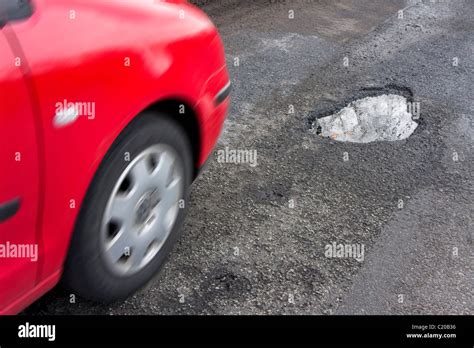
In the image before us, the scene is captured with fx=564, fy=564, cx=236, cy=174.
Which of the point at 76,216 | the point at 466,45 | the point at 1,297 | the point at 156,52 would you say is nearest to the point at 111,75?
the point at 156,52

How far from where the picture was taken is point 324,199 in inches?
139

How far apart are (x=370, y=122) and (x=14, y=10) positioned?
309cm

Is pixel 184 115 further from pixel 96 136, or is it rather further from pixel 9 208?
pixel 9 208

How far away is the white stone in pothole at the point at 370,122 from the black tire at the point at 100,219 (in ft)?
6.36

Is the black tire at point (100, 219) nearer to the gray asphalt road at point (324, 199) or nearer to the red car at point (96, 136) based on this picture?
the red car at point (96, 136)

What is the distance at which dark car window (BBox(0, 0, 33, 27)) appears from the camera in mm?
1861

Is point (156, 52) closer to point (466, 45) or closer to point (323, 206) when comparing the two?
point (323, 206)

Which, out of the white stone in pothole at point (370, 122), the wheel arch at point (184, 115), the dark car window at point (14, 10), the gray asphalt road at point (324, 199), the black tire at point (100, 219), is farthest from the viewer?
the white stone in pothole at point (370, 122)

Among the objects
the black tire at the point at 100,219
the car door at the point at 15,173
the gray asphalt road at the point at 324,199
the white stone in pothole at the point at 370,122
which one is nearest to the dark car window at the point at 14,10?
the car door at the point at 15,173

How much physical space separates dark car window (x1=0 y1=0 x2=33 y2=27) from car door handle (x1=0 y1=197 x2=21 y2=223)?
58cm

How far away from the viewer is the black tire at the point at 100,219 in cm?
220

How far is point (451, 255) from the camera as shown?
3.14 metres

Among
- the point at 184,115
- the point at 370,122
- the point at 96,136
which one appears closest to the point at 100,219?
the point at 96,136

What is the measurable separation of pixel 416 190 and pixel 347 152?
57 centimetres
